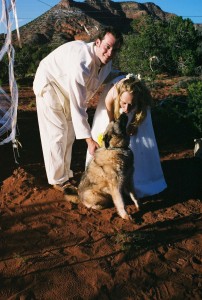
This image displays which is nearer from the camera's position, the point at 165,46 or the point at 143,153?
the point at 143,153

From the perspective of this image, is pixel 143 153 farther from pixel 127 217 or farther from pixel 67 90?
pixel 67 90

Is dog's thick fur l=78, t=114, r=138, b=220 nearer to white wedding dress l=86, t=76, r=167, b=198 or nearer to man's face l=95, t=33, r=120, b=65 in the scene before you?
white wedding dress l=86, t=76, r=167, b=198

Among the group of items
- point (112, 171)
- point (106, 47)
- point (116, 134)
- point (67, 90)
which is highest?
point (106, 47)

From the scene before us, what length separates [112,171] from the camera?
170 inches

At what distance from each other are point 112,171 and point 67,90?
119 centimetres

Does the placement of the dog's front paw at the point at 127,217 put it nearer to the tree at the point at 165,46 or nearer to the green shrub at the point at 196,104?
the green shrub at the point at 196,104

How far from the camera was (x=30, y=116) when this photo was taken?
9352 millimetres

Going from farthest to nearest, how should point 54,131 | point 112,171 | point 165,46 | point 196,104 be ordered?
point 165,46
point 196,104
point 54,131
point 112,171

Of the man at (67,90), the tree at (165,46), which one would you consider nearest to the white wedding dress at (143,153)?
the man at (67,90)

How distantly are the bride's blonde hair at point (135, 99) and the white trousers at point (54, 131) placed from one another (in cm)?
75

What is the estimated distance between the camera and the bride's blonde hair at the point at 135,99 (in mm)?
4320

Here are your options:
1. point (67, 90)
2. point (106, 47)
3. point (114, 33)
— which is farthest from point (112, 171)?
point (114, 33)

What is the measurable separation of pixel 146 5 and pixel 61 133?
6712cm

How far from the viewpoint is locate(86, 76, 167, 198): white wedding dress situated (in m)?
4.86
